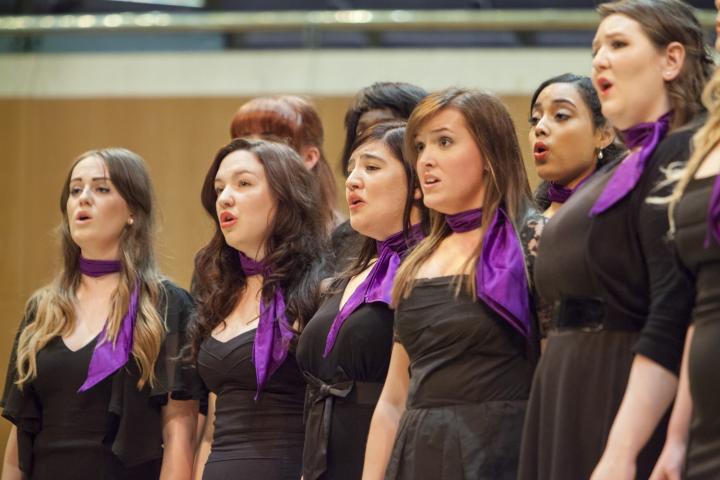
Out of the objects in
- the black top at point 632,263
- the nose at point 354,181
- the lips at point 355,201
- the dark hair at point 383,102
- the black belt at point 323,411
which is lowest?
the black belt at point 323,411

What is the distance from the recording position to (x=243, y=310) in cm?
343

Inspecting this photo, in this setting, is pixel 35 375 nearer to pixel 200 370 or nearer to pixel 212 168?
pixel 200 370

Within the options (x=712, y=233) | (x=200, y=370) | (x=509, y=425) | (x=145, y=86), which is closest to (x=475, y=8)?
(x=145, y=86)

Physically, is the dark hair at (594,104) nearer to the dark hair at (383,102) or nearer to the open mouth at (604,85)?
the dark hair at (383,102)

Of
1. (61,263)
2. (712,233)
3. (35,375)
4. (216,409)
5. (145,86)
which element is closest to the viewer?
(712,233)

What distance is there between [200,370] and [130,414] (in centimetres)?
30

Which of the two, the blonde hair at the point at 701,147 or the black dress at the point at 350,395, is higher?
the blonde hair at the point at 701,147

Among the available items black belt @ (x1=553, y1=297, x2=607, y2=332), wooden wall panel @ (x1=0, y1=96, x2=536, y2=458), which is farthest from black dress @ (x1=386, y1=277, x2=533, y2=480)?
wooden wall panel @ (x1=0, y1=96, x2=536, y2=458)

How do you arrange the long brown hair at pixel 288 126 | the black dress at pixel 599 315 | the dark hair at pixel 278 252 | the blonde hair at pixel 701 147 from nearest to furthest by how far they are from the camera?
the blonde hair at pixel 701 147
the black dress at pixel 599 315
the dark hair at pixel 278 252
the long brown hair at pixel 288 126

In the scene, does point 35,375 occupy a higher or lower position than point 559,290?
lower

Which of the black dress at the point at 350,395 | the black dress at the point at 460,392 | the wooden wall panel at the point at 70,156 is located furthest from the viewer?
the wooden wall panel at the point at 70,156

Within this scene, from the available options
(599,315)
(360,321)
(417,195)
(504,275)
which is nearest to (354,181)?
(417,195)

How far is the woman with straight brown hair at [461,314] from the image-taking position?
2467mm

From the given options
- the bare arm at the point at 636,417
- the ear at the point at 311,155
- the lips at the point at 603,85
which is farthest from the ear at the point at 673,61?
the ear at the point at 311,155
